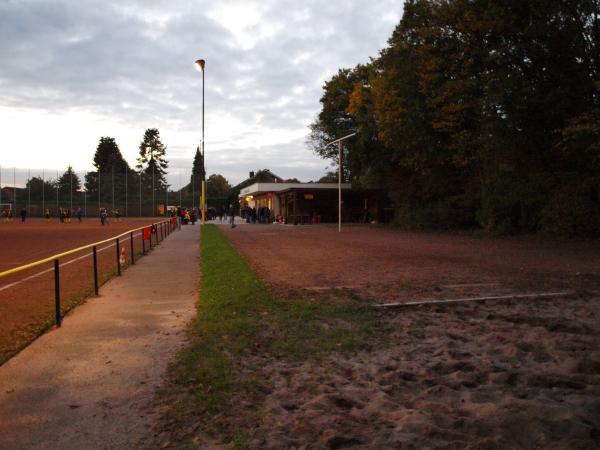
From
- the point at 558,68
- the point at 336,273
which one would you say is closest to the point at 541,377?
the point at 336,273

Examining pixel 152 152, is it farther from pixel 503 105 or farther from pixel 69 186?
pixel 503 105

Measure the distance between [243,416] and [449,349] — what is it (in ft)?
8.04

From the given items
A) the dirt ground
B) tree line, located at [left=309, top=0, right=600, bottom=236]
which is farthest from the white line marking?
tree line, located at [left=309, top=0, right=600, bottom=236]

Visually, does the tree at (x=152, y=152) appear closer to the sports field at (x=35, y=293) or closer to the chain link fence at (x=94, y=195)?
the chain link fence at (x=94, y=195)

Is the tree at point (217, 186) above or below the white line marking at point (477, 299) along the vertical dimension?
above

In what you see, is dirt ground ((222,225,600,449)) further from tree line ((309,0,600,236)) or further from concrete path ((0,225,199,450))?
tree line ((309,0,600,236))

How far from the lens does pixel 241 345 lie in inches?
201

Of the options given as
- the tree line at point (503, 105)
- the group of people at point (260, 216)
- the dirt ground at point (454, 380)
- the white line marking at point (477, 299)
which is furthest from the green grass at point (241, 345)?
the group of people at point (260, 216)

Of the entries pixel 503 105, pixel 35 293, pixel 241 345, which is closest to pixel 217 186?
pixel 503 105

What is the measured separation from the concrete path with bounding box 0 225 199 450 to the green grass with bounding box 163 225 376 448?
0.82 feet

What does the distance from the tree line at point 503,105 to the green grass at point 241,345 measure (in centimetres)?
1347

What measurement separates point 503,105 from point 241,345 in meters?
18.2

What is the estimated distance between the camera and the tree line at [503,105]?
19219mm

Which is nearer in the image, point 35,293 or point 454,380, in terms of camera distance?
point 454,380
